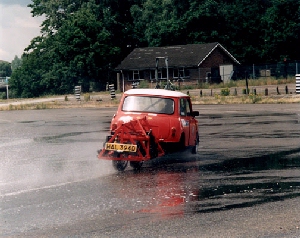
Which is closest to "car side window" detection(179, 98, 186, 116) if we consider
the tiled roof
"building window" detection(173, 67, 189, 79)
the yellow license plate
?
the yellow license plate

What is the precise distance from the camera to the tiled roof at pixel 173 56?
279 ft

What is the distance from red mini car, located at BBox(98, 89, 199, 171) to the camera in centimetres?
1600

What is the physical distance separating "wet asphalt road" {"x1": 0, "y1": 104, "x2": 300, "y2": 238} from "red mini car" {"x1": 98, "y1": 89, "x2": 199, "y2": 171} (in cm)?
37

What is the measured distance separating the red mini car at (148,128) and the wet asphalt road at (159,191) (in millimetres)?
366

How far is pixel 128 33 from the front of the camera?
332ft

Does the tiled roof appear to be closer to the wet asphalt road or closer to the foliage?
the foliage

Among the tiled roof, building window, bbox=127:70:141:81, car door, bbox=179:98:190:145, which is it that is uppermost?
the tiled roof

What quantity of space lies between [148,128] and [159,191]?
168 inches

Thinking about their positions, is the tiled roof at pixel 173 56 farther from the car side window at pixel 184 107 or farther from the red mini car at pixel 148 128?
the red mini car at pixel 148 128

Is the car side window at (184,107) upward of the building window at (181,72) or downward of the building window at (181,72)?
downward

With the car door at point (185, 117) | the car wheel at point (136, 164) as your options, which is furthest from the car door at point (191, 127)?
the car wheel at point (136, 164)

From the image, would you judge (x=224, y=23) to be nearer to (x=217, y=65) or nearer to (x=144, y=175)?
(x=217, y=65)

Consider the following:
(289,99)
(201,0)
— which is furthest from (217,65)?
(289,99)

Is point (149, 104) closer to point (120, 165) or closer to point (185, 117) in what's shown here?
point (185, 117)
